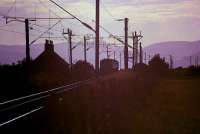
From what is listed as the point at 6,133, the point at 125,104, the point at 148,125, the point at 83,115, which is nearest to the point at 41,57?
the point at 125,104

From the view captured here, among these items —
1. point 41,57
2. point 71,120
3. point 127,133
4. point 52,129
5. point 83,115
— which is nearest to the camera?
point 52,129

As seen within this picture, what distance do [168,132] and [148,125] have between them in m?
1.59

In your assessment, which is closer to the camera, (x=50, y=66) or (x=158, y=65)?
(x=50, y=66)

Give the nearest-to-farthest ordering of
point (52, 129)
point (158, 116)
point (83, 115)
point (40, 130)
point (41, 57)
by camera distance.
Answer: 1. point (40, 130)
2. point (52, 129)
3. point (83, 115)
4. point (158, 116)
5. point (41, 57)

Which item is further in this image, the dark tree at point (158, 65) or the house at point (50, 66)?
the dark tree at point (158, 65)

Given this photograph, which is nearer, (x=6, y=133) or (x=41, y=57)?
(x=6, y=133)

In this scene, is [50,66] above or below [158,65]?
above

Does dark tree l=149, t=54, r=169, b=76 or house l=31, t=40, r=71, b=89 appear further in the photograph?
dark tree l=149, t=54, r=169, b=76

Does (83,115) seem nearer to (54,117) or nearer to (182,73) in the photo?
(54,117)

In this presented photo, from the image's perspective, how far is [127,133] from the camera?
59.2 feet

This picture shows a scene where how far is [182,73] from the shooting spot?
372ft

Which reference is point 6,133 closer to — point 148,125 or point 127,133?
point 127,133

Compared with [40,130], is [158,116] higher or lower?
lower

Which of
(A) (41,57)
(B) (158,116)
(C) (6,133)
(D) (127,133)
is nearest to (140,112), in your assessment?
(B) (158,116)
